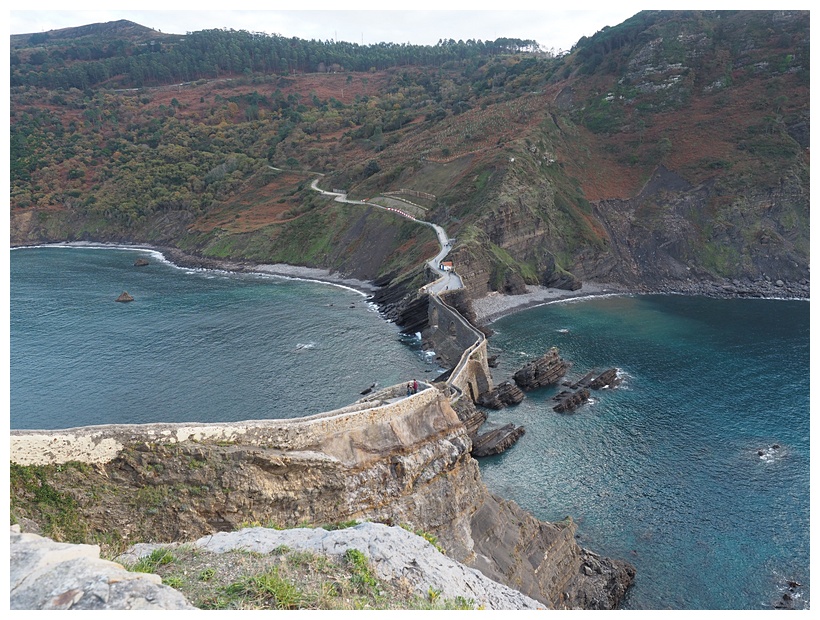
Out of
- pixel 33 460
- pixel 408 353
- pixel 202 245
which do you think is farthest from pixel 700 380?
pixel 202 245

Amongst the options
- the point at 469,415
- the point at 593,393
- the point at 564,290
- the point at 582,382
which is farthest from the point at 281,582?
the point at 564,290

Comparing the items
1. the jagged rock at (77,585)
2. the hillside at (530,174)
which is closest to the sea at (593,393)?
the hillside at (530,174)

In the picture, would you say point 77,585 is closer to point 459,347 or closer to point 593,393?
point 593,393

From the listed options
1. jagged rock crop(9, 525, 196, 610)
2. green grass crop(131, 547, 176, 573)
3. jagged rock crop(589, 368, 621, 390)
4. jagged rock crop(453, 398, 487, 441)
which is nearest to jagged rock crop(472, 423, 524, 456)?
jagged rock crop(453, 398, 487, 441)

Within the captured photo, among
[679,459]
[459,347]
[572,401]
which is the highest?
[459,347]

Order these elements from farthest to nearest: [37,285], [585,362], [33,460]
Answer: [37,285] → [585,362] → [33,460]

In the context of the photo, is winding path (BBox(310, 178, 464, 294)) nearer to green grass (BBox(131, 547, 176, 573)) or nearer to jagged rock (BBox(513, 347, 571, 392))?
jagged rock (BBox(513, 347, 571, 392))

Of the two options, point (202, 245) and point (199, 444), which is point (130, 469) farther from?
point (202, 245)
